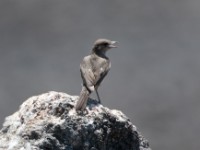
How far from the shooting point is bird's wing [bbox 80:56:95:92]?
1000 centimetres

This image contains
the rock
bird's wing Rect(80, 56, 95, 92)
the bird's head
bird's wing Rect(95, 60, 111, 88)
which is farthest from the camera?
the bird's head

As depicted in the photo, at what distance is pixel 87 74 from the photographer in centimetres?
1052

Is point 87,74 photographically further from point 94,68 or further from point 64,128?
point 64,128

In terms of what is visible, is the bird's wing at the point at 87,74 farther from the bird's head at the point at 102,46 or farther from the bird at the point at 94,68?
the bird's head at the point at 102,46

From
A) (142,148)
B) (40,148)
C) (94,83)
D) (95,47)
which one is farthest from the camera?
(95,47)

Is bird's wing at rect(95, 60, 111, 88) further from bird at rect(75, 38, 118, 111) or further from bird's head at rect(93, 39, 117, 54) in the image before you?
bird's head at rect(93, 39, 117, 54)

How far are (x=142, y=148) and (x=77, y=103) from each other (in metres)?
1.15

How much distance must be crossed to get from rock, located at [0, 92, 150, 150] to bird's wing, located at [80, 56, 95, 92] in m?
2.09

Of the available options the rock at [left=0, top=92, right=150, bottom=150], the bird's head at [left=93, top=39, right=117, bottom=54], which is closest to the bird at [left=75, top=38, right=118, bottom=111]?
the bird's head at [left=93, top=39, right=117, bottom=54]

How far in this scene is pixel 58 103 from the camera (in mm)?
7176

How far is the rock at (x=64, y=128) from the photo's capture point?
6723mm

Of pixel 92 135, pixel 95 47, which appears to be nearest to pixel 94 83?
pixel 95 47

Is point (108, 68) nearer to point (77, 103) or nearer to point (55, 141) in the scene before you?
point (77, 103)

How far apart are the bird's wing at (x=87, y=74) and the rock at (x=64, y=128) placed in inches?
82.2
